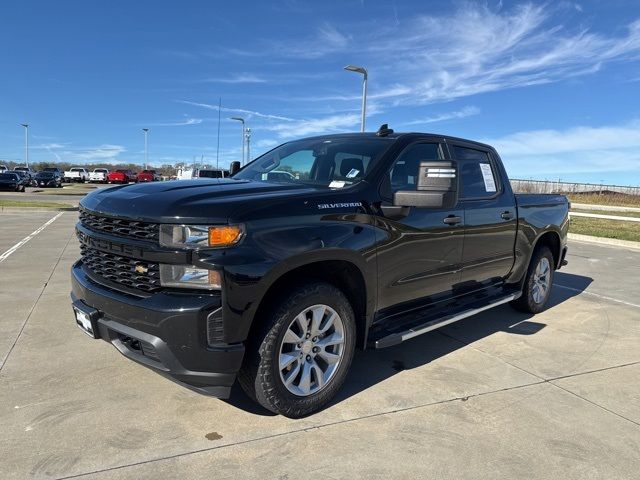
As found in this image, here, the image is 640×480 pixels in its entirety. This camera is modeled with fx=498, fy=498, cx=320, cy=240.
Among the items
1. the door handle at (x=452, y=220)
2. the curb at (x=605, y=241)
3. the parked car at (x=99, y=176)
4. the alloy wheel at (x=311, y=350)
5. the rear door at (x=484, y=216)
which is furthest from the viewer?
the parked car at (x=99, y=176)

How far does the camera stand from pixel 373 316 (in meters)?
3.63

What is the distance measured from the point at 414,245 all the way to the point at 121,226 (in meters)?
2.09

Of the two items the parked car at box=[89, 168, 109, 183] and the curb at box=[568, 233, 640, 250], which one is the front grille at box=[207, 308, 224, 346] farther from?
the parked car at box=[89, 168, 109, 183]

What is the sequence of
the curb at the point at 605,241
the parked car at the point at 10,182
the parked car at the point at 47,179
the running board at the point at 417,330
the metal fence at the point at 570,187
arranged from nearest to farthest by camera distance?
the running board at the point at 417,330 → the curb at the point at 605,241 → the parked car at the point at 10,182 → the parked car at the point at 47,179 → the metal fence at the point at 570,187

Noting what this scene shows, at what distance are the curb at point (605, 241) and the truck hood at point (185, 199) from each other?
1173cm

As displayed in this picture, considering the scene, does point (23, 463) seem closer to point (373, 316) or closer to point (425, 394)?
point (373, 316)

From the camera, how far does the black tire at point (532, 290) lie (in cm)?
569

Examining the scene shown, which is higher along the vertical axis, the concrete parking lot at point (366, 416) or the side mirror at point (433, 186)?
the side mirror at point (433, 186)

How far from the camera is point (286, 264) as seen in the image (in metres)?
2.90

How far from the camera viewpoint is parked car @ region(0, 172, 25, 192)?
3316 centimetres

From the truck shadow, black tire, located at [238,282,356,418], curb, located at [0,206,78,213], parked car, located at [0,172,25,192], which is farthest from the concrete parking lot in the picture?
parked car, located at [0,172,25,192]

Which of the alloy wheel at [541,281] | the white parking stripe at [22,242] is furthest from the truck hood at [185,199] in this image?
the white parking stripe at [22,242]

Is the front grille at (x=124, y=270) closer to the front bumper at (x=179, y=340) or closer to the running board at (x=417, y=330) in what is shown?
the front bumper at (x=179, y=340)

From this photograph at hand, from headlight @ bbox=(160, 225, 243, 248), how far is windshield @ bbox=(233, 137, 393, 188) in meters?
1.10
